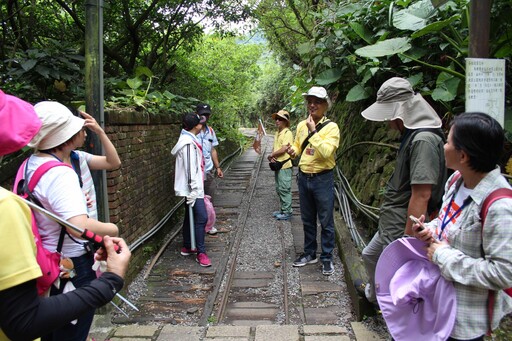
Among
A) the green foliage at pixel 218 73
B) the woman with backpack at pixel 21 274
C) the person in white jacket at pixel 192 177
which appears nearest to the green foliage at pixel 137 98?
the person in white jacket at pixel 192 177

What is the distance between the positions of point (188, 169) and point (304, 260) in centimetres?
187

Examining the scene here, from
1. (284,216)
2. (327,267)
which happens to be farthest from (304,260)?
(284,216)

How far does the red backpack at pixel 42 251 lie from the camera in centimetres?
162

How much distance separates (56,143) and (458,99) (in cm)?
439

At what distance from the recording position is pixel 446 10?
16.1 feet

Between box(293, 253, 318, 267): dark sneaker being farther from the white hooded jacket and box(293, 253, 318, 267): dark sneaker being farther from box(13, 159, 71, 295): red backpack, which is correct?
box(13, 159, 71, 295): red backpack

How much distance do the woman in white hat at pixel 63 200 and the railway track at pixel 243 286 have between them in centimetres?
186

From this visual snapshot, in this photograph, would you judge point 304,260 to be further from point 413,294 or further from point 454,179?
point 454,179

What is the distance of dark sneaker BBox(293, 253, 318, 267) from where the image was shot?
4906mm

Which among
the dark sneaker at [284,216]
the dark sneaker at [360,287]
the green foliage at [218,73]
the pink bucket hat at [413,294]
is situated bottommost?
the dark sneaker at [284,216]

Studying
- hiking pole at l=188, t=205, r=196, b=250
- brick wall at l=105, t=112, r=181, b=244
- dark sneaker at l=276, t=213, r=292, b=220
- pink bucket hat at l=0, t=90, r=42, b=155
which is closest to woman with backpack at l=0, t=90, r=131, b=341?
pink bucket hat at l=0, t=90, r=42, b=155

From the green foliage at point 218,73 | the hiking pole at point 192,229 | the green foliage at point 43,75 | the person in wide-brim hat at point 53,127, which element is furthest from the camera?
the green foliage at point 218,73

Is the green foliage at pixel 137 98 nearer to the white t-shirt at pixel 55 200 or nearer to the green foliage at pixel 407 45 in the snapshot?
the green foliage at pixel 407 45

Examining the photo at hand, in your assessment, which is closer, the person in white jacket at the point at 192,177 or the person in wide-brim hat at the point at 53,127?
the person in wide-brim hat at the point at 53,127
